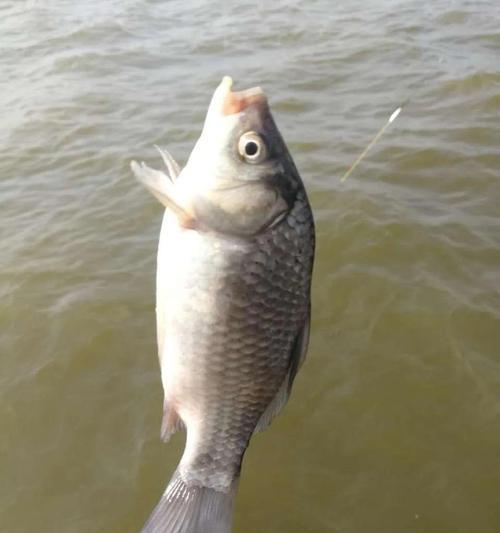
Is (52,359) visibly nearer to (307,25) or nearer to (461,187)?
(461,187)

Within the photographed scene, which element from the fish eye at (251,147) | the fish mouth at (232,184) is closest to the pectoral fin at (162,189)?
the fish mouth at (232,184)

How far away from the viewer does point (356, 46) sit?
8609mm

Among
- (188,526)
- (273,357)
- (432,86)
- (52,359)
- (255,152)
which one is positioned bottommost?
(432,86)

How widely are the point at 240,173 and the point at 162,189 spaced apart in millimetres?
274

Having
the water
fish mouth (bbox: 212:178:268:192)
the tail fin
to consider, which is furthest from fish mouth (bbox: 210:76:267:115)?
the water

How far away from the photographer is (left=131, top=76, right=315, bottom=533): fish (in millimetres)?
2070

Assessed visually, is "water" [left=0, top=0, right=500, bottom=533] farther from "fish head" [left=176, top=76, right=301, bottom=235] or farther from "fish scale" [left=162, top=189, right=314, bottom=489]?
"fish head" [left=176, top=76, right=301, bottom=235]

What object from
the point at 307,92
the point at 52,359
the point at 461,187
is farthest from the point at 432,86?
the point at 52,359

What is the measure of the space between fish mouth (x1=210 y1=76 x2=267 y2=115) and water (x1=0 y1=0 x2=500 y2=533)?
2011 mm

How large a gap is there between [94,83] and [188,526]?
22.4 feet

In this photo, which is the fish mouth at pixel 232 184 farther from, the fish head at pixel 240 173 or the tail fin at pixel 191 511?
the tail fin at pixel 191 511

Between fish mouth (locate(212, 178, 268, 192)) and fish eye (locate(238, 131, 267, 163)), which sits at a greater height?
fish eye (locate(238, 131, 267, 163))

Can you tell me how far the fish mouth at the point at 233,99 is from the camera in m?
2.10

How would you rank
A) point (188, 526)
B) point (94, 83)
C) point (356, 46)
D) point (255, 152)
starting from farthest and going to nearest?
point (356, 46) → point (94, 83) → point (188, 526) → point (255, 152)
